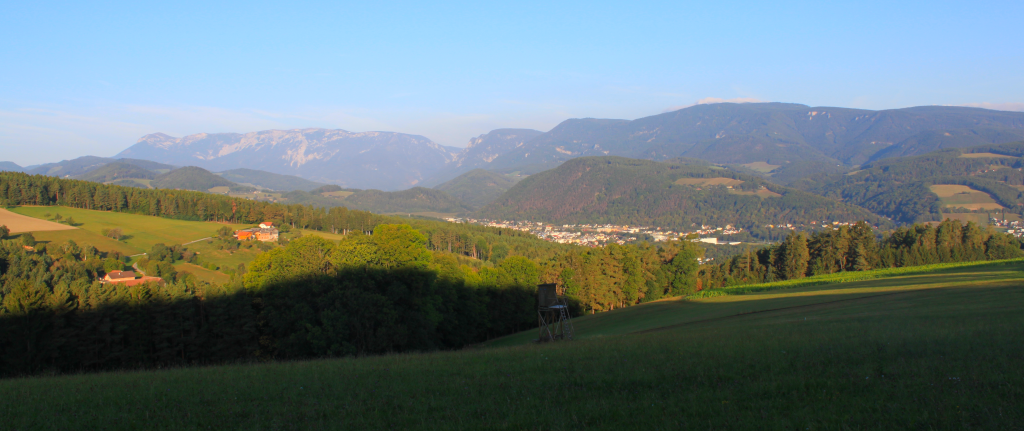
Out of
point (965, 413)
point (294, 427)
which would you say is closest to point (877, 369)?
point (965, 413)

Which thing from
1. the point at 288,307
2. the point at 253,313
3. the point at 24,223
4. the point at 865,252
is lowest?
the point at 865,252

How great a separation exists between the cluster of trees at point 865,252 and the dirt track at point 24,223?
9877 centimetres

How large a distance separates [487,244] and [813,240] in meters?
70.1

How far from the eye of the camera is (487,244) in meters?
127

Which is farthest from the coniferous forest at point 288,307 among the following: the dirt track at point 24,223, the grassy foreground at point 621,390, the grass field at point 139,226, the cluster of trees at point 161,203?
the cluster of trees at point 161,203

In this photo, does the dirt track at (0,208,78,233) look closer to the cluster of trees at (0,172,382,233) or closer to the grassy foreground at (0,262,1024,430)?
the cluster of trees at (0,172,382,233)

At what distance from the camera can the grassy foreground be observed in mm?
7559

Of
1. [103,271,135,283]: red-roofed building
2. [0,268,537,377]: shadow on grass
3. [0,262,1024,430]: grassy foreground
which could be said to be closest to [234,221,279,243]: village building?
[103,271,135,283]: red-roofed building

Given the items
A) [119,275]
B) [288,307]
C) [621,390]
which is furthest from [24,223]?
[621,390]

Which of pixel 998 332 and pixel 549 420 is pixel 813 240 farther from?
pixel 549 420

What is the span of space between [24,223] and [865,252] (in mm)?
125839

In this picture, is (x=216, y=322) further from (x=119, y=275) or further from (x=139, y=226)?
(x=139, y=226)

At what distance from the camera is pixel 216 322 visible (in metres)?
33.7

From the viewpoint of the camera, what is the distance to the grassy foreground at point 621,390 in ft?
24.8
